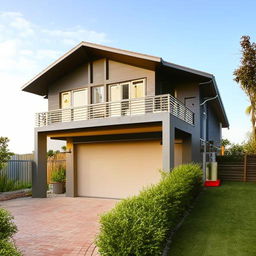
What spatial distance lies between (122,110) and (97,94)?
2.54 meters

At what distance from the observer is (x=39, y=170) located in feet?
49.1

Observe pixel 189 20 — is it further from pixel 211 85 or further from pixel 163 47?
pixel 211 85

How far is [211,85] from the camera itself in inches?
578

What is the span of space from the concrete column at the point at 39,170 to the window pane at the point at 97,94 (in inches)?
145

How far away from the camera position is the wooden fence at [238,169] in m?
14.5

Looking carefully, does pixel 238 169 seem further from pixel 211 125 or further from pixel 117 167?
pixel 117 167

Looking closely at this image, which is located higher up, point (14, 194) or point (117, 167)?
point (117, 167)

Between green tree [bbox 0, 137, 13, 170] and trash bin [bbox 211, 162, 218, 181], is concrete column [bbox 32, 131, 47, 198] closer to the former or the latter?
green tree [bbox 0, 137, 13, 170]

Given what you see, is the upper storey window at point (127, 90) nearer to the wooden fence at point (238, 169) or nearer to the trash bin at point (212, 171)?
the trash bin at point (212, 171)

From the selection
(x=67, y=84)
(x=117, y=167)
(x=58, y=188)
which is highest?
(x=67, y=84)

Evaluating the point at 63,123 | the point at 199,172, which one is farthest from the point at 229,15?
the point at 63,123

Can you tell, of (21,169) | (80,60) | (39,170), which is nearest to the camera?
(39,170)

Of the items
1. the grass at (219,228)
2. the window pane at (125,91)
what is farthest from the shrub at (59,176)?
the grass at (219,228)

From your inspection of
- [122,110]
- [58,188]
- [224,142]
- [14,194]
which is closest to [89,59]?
[122,110]
